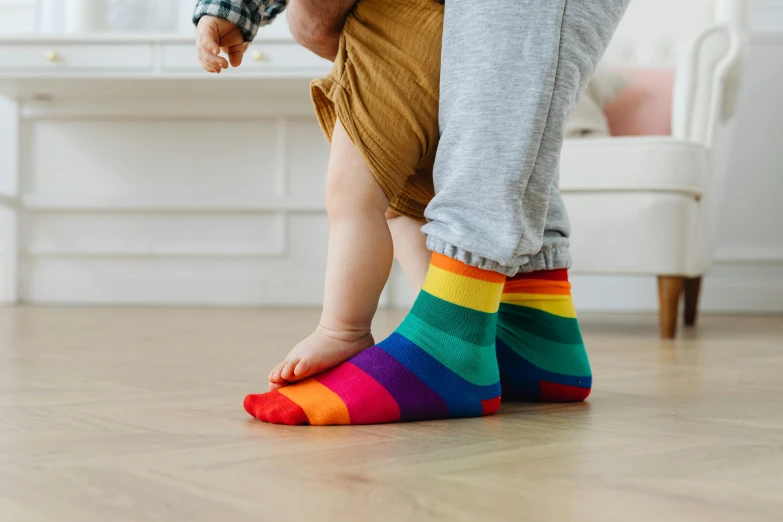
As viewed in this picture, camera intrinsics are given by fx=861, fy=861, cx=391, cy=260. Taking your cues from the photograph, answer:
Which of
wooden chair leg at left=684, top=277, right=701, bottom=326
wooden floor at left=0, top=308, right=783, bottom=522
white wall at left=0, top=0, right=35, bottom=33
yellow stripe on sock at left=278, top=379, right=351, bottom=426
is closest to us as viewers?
wooden floor at left=0, top=308, right=783, bottom=522

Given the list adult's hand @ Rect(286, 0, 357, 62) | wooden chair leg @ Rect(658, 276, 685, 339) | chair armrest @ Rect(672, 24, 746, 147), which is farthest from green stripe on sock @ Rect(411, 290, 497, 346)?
chair armrest @ Rect(672, 24, 746, 147)

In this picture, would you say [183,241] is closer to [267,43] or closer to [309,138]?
[309,138]

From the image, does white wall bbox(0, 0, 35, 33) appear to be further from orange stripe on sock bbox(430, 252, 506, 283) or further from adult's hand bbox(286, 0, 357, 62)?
orange stripe on sock bbox(430, 252, 506, 283)

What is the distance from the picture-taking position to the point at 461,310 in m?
0.62

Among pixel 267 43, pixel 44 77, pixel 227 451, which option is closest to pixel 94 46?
pixel 44 77

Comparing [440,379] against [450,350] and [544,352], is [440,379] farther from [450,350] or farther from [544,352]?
[544,352]

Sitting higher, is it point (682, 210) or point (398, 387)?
point (682, 210)

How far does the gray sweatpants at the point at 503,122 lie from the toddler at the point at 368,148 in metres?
0.04

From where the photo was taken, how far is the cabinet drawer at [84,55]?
2.13m

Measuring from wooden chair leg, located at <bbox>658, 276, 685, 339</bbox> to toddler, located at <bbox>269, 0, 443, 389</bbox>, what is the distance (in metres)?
0.95

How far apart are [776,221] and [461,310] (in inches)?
82.8

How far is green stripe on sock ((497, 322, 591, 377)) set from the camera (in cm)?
72

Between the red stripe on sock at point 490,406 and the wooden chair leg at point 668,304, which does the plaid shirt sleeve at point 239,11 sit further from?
the wooden chair leg at point 668,304

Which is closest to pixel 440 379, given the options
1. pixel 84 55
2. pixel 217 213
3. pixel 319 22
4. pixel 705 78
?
pixel 319 22
